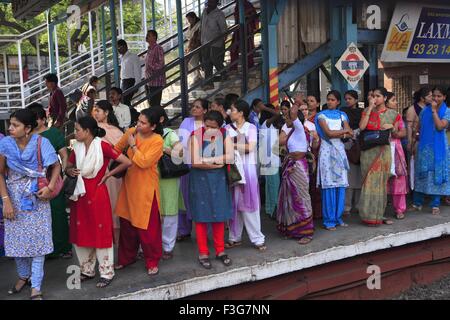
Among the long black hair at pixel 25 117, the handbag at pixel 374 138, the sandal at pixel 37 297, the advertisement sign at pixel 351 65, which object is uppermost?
the advertisement sign at pixel 351 65

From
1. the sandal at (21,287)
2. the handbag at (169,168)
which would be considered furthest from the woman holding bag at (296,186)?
the sandal at (21,287)

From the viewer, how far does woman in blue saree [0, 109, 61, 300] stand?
3.62 metres

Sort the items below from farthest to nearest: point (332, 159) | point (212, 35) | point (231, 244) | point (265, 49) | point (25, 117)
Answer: point (212, 35)
point (265, 49)
point (332, 159)
point (231, 244)
point (25, 117)

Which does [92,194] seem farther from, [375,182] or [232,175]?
[375,182]

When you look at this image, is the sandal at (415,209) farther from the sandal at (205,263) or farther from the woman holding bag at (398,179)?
the sandal at (205,263)

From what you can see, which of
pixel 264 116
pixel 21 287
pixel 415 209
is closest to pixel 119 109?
pixel 264 116

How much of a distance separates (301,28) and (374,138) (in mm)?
2764

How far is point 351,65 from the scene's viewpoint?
21.7ft

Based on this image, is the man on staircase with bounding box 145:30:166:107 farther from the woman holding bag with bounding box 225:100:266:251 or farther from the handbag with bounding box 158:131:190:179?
the handbag with bounding box 158:131:190:179

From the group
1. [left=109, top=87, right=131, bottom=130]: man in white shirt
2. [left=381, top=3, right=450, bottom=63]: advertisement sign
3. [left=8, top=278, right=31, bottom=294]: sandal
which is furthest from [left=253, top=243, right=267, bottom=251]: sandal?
[left=381, top=3, right=450, bottom=63]: advertisement sign

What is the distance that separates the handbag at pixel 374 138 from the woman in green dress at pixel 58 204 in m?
3.09

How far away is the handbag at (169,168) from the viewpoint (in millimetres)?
4340
